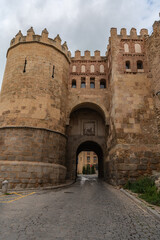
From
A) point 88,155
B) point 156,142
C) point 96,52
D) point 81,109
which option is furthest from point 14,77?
point 88,155

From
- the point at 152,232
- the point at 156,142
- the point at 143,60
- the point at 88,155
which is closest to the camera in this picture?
the point at 152,232

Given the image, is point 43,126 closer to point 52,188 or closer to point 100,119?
point 52,188

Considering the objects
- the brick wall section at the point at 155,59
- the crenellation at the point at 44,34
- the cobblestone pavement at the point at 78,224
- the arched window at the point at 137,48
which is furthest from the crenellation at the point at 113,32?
the cobblestone pavement at the point at 78,224

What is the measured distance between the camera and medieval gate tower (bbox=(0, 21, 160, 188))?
31.0ft

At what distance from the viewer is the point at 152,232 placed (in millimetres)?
3047

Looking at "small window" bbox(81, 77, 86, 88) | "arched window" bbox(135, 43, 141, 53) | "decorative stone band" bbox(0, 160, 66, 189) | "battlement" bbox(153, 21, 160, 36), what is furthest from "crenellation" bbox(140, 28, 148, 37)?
"decorative stone band" bbox(0, 160, 66, 189)

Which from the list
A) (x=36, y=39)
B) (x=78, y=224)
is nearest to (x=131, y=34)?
(x=36, y=39)

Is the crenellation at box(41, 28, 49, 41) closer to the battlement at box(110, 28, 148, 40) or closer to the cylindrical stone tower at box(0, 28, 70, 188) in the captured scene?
the cylindrical stone tower at box(0, 28, 70, 188)

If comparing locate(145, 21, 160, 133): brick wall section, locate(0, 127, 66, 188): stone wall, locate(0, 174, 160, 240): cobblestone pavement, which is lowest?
locate(0, 174, 160, 240): cobblestone pavement

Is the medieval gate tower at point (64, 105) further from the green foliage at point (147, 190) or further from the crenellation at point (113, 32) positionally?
the green foliage at point (147, 190)

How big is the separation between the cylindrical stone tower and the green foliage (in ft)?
15.3

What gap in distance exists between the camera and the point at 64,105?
12.9m

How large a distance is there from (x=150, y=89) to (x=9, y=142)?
10.3 meters

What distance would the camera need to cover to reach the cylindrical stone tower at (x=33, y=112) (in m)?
9.07
